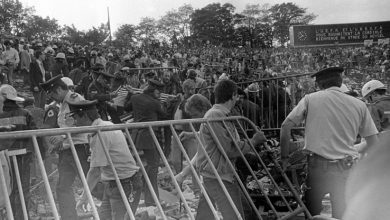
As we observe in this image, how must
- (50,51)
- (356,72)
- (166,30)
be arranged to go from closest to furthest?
1. (50,51)
2. (356,72)
3. (166,30)

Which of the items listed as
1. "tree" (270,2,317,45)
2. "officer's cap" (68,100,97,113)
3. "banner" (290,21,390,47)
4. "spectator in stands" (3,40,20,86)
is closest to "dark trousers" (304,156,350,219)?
→ "officer's cap" (68,100,97,113)

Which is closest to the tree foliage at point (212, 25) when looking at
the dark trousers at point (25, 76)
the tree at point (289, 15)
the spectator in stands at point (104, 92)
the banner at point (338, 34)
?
the tree at point (289, 15)

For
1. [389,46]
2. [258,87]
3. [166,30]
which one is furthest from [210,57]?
[166,30]

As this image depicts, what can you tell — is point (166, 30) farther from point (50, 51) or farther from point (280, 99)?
point (280, 99)

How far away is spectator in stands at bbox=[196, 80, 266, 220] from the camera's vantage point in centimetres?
373

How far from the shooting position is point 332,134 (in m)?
3.94

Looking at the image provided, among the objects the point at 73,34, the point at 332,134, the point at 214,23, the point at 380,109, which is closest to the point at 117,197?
the point at 332,134

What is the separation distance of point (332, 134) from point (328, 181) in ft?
1.39

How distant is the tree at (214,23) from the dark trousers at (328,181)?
→ 231 feet

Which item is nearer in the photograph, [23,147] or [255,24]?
[23,147]

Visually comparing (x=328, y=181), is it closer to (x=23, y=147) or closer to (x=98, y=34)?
(x=23, y=147)

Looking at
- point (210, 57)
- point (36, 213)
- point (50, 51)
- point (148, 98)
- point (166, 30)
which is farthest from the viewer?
point (166, 30)

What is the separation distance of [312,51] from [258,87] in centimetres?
3186

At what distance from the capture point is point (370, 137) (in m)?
4.03
